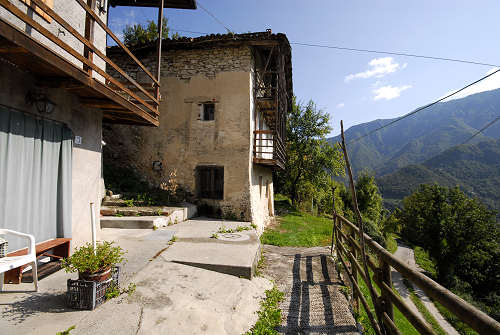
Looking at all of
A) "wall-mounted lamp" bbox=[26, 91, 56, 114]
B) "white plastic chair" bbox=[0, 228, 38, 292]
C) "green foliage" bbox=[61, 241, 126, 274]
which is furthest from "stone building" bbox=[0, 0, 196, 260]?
"green foliage" bbox=[61, 241, 126, 274]

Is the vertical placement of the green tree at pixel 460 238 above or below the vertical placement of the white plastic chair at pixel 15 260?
below

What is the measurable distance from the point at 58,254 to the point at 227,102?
7.15 metres

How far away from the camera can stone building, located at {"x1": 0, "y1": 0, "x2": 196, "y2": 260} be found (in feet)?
10.2

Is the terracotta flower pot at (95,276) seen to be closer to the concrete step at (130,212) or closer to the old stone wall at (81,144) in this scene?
the old stone wall at (81,144)

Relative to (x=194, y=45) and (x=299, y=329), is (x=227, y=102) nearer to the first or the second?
(x=194, y=45)

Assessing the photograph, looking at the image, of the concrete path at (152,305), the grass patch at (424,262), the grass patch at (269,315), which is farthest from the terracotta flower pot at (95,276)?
the grass patch at (424,262)

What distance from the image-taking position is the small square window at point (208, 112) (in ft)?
32.1

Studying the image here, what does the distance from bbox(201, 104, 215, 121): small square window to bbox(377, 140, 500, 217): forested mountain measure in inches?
3070

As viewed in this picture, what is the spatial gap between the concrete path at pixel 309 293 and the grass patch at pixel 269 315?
3.7 inches

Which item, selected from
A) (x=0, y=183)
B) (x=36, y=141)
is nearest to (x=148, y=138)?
(x=36, y=141)

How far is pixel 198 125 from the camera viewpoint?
9633 millimetres

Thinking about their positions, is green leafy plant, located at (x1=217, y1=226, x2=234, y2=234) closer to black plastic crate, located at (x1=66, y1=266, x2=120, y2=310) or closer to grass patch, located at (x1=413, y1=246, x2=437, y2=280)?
black plastic crate, located at (x1=66, y1=266, x2=120, y2=310)

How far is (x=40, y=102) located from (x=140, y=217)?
4.30 meters

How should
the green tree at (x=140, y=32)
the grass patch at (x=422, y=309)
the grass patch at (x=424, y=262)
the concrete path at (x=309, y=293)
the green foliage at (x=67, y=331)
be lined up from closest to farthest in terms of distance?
the green foliage at (x=67, y=331), the concrete path at (x=309, y=293), the grass patch at (x=422, y=309), the green tree at (x=140, y=32), the grass patch at (x=424, y=262)
